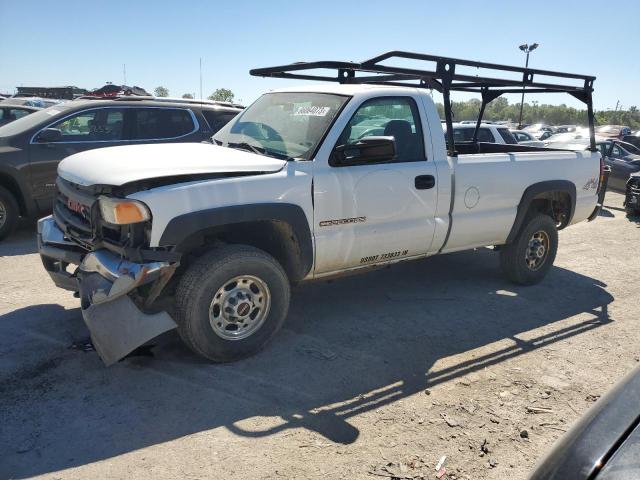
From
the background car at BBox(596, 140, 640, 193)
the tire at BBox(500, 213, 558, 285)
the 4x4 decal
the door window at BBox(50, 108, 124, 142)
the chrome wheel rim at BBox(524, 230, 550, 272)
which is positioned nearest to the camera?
the 4x4 decal

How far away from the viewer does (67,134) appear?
7207 mm

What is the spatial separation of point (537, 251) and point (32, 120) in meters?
6.56

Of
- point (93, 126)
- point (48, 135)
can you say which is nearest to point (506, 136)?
point (93, 126)

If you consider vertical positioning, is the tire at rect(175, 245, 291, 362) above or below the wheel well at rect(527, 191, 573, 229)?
below

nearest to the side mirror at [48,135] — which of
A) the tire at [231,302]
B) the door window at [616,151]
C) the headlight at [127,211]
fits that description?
the headlight at [127,211]

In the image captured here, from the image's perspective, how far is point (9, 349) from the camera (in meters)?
3.86

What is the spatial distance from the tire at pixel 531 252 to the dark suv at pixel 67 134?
468 cm

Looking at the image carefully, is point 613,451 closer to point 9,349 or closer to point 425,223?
point 425,223

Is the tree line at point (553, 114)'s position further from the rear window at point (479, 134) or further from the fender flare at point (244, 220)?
the fender flare at point (244, 220)

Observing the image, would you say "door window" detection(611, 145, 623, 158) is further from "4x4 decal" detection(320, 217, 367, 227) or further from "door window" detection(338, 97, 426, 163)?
"4x4 decal" detection(320, 217, 367, 227)

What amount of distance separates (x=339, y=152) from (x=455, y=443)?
2154mm

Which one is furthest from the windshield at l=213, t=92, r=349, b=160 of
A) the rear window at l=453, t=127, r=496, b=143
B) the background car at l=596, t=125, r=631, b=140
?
the background car at l=596, t=125, r=631, b=140

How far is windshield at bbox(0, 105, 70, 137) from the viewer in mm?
6997

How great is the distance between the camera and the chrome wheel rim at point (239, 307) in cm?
372
